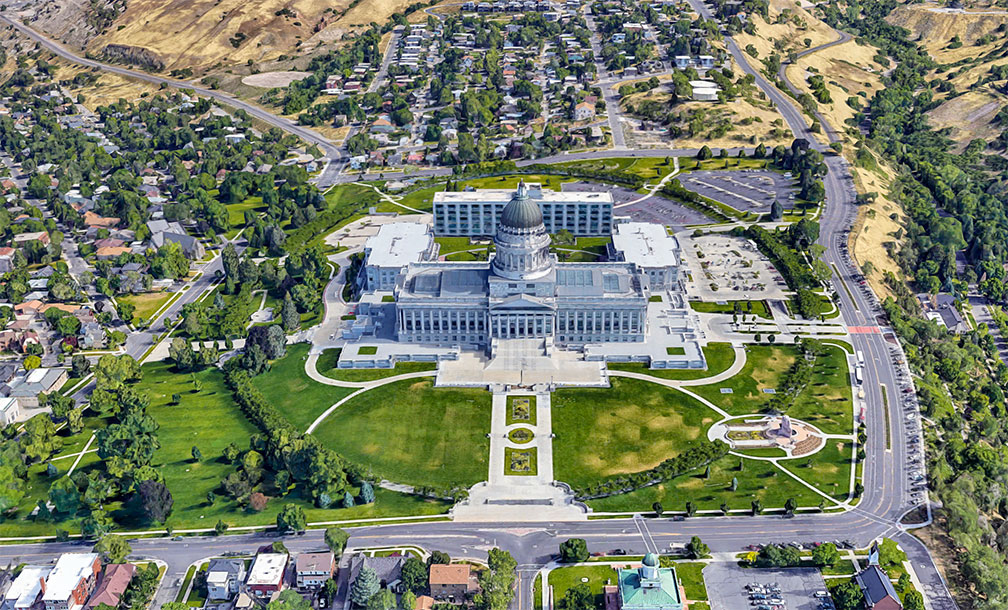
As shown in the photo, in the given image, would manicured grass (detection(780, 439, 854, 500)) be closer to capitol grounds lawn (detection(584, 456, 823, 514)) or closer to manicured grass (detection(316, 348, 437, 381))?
capitol grounds lawn (detection(584, 456, 823, 514))

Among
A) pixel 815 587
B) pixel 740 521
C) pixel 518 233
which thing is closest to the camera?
pixel 815 587

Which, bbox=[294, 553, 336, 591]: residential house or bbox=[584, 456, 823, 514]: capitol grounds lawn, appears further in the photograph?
bbox=[584, 456, 823, 514]: capitol grounds lawn

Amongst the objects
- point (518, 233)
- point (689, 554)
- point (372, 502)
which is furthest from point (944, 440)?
point (372, 502)

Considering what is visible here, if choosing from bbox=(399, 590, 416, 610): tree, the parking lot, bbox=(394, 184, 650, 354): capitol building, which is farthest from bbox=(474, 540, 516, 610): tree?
bbox=(394, 184, 650, 354): capitol building

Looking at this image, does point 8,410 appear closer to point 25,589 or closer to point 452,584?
point 25,589

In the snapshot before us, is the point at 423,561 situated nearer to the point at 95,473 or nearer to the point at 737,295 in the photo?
the point at 95,473
